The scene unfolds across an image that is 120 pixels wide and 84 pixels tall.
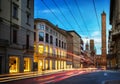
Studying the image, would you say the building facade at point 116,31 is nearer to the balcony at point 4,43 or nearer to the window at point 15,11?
the balcony at point 4,43

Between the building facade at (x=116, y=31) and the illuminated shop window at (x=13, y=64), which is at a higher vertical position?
the building facade at (x=116, y=31)

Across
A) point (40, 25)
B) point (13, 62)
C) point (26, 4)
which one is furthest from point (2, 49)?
point (40, 25)

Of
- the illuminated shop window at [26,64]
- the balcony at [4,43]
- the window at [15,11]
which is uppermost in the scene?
the window at [15,11]

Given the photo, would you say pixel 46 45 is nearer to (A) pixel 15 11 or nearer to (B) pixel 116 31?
(A) pixel 15 11

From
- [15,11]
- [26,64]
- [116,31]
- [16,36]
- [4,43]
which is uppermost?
[15,11]

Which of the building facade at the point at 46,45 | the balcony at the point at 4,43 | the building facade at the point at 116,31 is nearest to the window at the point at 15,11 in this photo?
the balcony at the point at 4,43

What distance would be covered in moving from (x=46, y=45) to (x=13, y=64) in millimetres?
32324

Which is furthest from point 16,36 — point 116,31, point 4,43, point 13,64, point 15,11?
point 116,31

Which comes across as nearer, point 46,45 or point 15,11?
point 15,11

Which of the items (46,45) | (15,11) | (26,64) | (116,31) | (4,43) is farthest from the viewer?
(46,45)

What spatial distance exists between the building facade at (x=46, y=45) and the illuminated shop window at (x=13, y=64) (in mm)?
20068

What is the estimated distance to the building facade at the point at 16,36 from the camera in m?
37.0

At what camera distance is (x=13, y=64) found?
134ft

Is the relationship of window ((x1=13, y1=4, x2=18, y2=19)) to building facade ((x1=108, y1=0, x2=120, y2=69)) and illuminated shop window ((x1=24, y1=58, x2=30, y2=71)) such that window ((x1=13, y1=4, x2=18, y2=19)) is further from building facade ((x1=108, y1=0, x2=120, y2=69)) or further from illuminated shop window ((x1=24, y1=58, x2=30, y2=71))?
building facade ((x1=108, y1=0, x2=120, y2=69))
